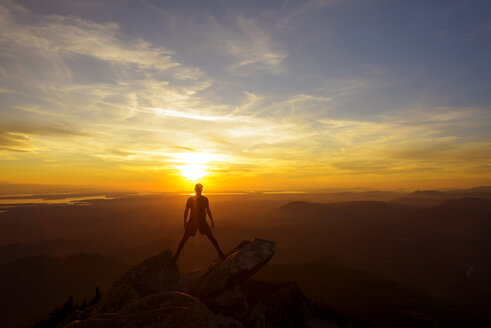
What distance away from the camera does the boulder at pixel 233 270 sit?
12.1 m

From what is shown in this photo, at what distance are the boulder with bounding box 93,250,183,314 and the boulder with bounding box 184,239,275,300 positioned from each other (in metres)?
1.28

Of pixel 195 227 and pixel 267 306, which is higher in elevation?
pixel 195 227

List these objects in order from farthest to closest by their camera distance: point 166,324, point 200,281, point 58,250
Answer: point 58,250 → point 200,281 → point 166,324

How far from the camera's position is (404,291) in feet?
162

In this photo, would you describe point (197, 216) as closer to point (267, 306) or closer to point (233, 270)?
point (233, 270)

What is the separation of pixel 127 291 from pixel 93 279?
7813cm

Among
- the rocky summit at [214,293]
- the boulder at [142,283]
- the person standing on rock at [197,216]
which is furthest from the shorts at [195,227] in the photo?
the boulder at [142,283]

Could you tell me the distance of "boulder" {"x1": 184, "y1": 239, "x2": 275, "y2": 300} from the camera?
12078 millimetres

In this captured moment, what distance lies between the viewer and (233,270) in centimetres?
1210

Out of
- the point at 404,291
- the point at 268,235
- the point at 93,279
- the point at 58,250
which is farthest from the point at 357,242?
the point at 58,250

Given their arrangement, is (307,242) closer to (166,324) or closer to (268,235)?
(268,235)

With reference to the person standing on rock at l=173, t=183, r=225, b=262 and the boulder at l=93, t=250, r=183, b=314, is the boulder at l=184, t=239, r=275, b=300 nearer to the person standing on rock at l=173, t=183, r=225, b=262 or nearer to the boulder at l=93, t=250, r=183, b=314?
the person standing on rock at l=173, t=183, r=225, b=262

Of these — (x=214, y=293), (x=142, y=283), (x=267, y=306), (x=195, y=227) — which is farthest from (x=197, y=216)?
(x=267, y=306)

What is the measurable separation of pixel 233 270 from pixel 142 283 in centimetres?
439
